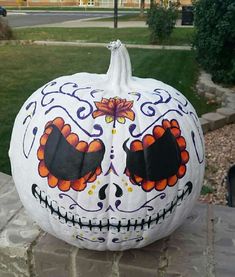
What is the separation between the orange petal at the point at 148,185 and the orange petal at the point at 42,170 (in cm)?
52

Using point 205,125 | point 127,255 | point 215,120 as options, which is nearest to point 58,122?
point 127,255

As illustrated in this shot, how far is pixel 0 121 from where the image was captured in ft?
19.3

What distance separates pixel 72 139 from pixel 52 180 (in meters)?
0.24

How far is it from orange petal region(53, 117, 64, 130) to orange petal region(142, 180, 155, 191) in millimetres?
530

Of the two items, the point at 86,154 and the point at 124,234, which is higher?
the point at 86,154

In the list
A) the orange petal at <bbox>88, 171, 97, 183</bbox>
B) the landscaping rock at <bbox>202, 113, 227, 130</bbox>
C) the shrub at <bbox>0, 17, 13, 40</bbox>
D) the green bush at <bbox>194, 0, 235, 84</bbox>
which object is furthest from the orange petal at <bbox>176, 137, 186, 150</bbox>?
the shrub at <bbox>0, 17, 13, 40</bbox>

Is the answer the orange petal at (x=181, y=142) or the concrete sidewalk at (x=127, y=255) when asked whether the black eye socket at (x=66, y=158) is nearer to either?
the orange petal at (x=181, y=142)

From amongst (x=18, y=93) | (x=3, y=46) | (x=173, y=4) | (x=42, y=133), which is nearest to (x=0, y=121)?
(x=18, y=93)

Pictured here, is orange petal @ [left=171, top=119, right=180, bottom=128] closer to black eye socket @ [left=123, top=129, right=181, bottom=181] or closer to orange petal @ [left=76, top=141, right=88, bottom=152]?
black eye socket @ [left=123, top=129, right=181, bottom=181]

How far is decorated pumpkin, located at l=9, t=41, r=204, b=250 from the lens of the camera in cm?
222

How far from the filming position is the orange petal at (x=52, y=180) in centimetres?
228

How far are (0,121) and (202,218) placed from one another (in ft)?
11.7

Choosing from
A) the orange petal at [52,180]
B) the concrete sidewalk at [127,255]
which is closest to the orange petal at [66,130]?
the orange petal at [52,180]

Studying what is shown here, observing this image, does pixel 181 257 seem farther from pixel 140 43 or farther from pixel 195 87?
pixel 140 43
